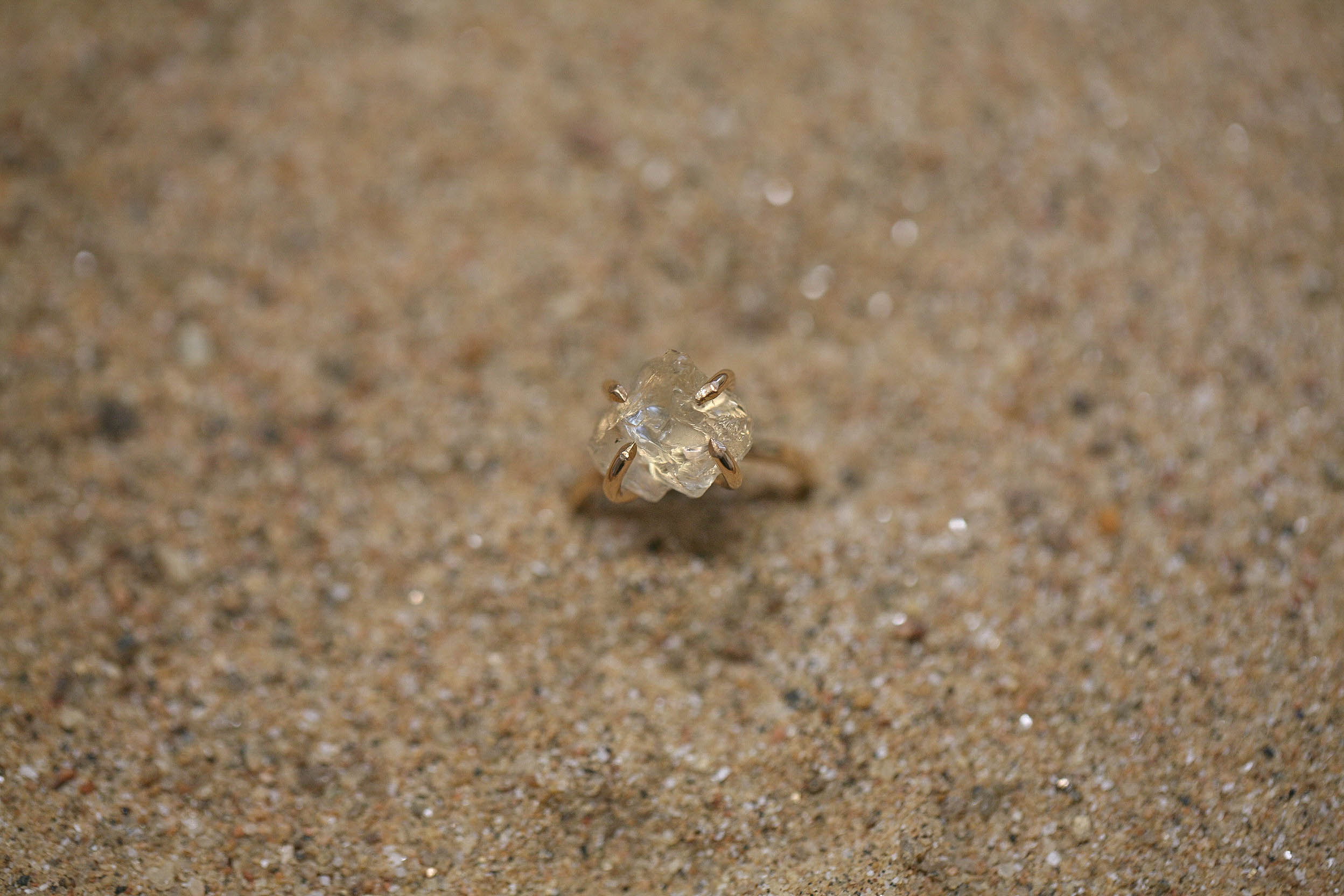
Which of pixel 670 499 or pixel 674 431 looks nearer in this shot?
pixel 674 431

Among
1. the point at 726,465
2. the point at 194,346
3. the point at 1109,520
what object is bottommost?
the point at 194,346

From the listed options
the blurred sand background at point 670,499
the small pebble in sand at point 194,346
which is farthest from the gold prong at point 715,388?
the small pebble in sand at point 194,346

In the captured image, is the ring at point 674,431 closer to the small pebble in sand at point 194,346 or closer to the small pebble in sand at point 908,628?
the small pebble in sand at point 908,628

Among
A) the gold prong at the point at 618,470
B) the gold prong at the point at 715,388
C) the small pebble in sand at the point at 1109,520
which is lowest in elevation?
the small pebble in sand at the point at 1109,520

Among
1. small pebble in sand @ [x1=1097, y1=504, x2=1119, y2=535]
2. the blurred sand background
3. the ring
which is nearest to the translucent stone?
the ring

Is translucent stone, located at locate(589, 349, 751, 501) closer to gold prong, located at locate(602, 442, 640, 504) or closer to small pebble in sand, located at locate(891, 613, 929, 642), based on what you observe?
gold prong, located at locate(602, 442, 640, 504)

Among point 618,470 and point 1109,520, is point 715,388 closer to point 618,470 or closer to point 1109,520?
point 618,470

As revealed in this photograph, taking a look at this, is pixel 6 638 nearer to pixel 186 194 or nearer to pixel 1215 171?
pixel 186 194

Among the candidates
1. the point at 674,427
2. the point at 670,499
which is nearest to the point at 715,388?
the point at 674,427
